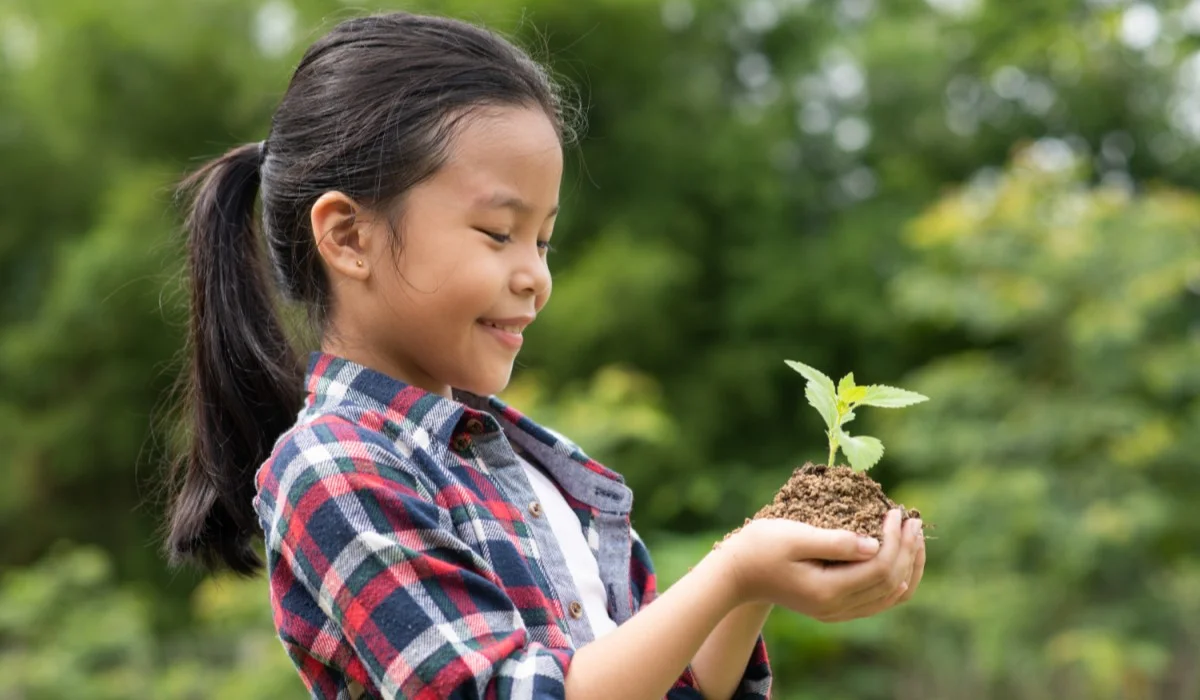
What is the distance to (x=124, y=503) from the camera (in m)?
7.92

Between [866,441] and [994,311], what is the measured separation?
4.13 metres

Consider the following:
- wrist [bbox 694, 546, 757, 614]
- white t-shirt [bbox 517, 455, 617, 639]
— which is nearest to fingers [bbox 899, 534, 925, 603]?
wrist [bbox 694, 546, 757, 614]

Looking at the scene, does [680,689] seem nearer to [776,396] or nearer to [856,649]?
[856,649]

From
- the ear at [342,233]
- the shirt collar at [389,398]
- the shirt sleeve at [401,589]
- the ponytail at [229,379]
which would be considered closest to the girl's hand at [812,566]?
the shirt sleeve at [401,589]

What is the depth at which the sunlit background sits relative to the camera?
4867 mm

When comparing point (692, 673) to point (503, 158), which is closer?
point (503, 158)

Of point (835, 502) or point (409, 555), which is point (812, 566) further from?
point (409, 555)

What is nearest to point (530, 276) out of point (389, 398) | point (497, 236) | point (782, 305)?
point (497, 236)

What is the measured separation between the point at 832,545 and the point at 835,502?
8 centimetres

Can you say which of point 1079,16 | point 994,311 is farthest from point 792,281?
point 994,311

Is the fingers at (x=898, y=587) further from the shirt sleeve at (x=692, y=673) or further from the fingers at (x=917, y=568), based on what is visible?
the shirt sleeve at (x=692, y=673)

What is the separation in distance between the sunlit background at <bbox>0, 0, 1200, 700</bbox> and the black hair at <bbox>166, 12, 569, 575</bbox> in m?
3.13

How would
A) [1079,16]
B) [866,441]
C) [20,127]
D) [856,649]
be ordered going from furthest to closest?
[20,127] < [1079,16] < [856,649] < [866,441]

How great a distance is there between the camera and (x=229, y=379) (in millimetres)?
1311
